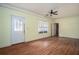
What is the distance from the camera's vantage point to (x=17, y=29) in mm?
4750

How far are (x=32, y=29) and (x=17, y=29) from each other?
1.47 m

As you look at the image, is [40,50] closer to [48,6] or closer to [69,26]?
[48,6]

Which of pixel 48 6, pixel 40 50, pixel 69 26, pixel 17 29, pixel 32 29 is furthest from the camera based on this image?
pixel 69 26

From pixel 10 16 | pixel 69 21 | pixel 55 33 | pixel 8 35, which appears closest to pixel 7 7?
pixel 10 16

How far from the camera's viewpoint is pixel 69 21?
7.51m

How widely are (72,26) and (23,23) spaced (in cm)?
399

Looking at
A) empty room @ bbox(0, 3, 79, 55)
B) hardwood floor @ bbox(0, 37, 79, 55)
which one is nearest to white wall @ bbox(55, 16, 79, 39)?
empty room @ bbox(0, 3, 79, 55)

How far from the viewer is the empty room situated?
3708 millimetres

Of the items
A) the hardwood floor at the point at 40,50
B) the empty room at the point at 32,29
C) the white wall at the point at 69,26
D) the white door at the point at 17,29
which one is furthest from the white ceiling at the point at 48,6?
the white wall at the point at 69,26

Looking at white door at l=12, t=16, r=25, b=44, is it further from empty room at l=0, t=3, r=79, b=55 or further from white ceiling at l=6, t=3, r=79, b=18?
white ceiling at l=6, t=3, r=79, b=18

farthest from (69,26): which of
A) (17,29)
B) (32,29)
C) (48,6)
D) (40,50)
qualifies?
(40,50)

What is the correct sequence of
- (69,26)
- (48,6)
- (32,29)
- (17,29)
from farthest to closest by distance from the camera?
(69,26) → (32,29) → (17,29) → (48,6)

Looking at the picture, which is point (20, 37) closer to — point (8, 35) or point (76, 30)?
point (8, 35)

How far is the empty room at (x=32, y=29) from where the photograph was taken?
371 cm
